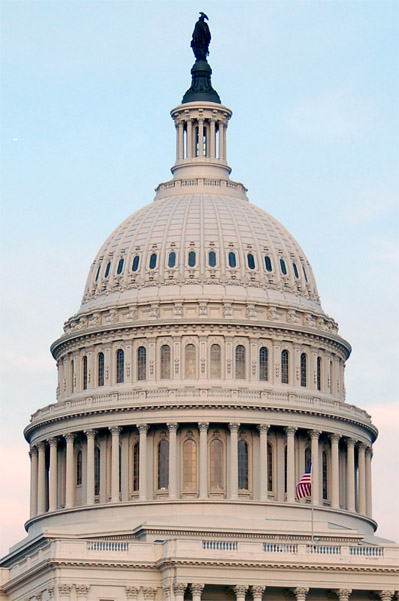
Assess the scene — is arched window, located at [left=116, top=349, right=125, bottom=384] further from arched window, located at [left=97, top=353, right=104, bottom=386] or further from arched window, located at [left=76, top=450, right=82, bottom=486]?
arched window, located at [left=76, top=450, right=82, bottom=486]

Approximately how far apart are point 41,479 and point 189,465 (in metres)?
13.0

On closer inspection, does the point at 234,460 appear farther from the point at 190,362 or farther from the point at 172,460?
the point at 190,362

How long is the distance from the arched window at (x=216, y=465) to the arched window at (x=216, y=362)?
15.5ft

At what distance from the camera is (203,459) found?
173m

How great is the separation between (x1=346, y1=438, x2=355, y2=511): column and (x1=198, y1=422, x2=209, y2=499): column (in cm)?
1206

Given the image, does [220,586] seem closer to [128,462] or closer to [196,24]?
[128,462]

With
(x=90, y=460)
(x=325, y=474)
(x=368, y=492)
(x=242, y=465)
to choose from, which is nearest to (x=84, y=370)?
(x=90, y=460)

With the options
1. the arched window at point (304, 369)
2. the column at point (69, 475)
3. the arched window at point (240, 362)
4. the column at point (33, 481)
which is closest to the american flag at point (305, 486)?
the arched window at point (240, 362)

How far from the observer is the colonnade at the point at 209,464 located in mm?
174000

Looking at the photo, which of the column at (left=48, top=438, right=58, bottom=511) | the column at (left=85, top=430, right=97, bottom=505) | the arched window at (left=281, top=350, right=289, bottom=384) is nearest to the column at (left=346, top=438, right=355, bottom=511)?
the arched window at (left=281, top=350, right=289, bottom=384)

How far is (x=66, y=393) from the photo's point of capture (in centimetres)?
18300

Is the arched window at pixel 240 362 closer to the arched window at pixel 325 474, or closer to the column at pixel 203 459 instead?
the column at pixel 203 459

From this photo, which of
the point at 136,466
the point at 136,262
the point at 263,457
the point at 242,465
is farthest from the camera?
the point at 136,262

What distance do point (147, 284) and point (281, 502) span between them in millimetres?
19108
